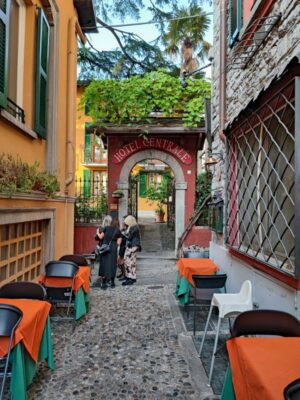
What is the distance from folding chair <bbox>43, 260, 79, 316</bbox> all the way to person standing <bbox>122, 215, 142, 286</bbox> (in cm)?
298

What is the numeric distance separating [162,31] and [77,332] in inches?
426

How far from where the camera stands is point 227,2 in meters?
6.33

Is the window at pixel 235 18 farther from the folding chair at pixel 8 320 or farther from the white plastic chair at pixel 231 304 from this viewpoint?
the folding chair at pixel 8 320

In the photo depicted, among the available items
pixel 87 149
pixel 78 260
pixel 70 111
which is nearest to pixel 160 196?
pixel 87 149

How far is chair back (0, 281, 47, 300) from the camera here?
11.2ft

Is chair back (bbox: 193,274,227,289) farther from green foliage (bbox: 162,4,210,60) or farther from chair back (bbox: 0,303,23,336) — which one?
green foliage (bbox: 162,4,210,60)

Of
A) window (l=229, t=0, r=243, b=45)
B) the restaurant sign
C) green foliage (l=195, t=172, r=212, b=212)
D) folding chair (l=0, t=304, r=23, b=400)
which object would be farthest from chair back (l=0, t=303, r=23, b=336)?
the restaurant sign

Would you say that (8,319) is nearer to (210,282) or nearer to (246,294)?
(246,294)

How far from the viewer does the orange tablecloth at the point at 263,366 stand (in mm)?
1713

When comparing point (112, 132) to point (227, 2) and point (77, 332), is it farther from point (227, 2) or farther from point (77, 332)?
point (77, 332)

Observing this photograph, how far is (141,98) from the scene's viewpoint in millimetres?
10656

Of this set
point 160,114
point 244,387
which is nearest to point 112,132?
point 160,114

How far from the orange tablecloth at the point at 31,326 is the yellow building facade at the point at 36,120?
128 cm

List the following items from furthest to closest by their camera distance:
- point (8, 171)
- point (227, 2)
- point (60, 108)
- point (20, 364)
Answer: point (60, 108)
point (227, 2)
point (8, 171)
point (20, 364)
